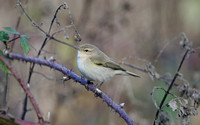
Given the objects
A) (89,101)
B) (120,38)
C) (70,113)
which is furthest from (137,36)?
(70,113)

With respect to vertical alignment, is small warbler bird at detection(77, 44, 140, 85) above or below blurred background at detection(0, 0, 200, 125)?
below

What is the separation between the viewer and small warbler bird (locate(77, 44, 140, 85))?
138 inches

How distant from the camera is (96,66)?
368 centimetres

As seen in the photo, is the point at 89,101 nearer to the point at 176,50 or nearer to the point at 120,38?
the point at 120,38

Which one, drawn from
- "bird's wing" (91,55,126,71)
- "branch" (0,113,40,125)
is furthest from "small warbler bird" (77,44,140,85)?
"branch" (0,113,40,125)

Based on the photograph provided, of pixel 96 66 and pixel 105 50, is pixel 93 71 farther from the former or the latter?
pixel 105 50

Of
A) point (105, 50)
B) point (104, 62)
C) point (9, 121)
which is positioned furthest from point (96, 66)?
point (9, 121)

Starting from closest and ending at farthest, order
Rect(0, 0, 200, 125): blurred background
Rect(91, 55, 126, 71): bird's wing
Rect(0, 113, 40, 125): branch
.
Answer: Rect(0, 113, 40, 125): branch
Rect(91, 55, 126, 71): bird's wing
Rect(0, 0, 200, 125): blurred background

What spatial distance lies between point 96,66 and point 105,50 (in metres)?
2.05

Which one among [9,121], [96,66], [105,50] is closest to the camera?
[9,121]

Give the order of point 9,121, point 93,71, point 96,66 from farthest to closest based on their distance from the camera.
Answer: point 96,66 < point 93,71 < point 9,121

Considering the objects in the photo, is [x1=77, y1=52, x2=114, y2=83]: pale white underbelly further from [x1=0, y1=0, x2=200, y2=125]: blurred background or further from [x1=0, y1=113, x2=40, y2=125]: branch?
[x1=0, y1=113, x2=40, y2=125]: branch

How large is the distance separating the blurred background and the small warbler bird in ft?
2.76

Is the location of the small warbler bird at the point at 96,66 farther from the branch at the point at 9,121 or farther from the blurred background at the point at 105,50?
the branch at the point at 9,121
